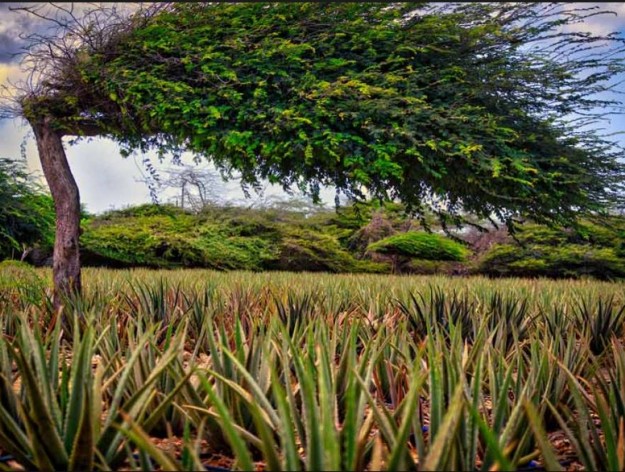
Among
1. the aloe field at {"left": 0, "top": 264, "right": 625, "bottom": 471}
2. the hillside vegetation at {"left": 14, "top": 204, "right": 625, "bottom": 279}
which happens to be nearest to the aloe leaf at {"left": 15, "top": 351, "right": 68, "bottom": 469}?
the aloe field at {"left": 0, "top": 264, "right": 625, "bottom": 471}

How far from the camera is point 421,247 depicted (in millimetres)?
14805

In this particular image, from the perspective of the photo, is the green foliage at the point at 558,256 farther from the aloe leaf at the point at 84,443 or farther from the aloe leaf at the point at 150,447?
the aloe leaf at the point at 150,447

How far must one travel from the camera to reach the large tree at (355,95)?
3846mm

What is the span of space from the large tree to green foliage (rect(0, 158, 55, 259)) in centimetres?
709

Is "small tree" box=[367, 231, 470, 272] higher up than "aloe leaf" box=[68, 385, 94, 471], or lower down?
higher up

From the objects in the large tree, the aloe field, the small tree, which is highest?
the large tree

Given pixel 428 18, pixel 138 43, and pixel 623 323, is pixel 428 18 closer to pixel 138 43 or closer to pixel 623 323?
pixel 138 43

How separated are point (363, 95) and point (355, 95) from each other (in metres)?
0.06

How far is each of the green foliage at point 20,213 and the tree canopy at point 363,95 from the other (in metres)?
7.29

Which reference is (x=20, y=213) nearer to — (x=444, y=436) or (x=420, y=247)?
(x=420, y=247)

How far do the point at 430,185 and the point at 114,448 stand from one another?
389cm

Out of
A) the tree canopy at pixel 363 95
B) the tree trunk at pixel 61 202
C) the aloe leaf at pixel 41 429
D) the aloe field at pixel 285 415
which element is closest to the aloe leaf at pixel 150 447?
the aloe field at pixel 285 415

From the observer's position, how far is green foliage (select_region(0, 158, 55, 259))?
36.4ft

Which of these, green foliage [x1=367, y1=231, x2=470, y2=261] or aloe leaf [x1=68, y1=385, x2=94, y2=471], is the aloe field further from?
green foliage [x1=367, y1=231, x2=470, y2=261]
